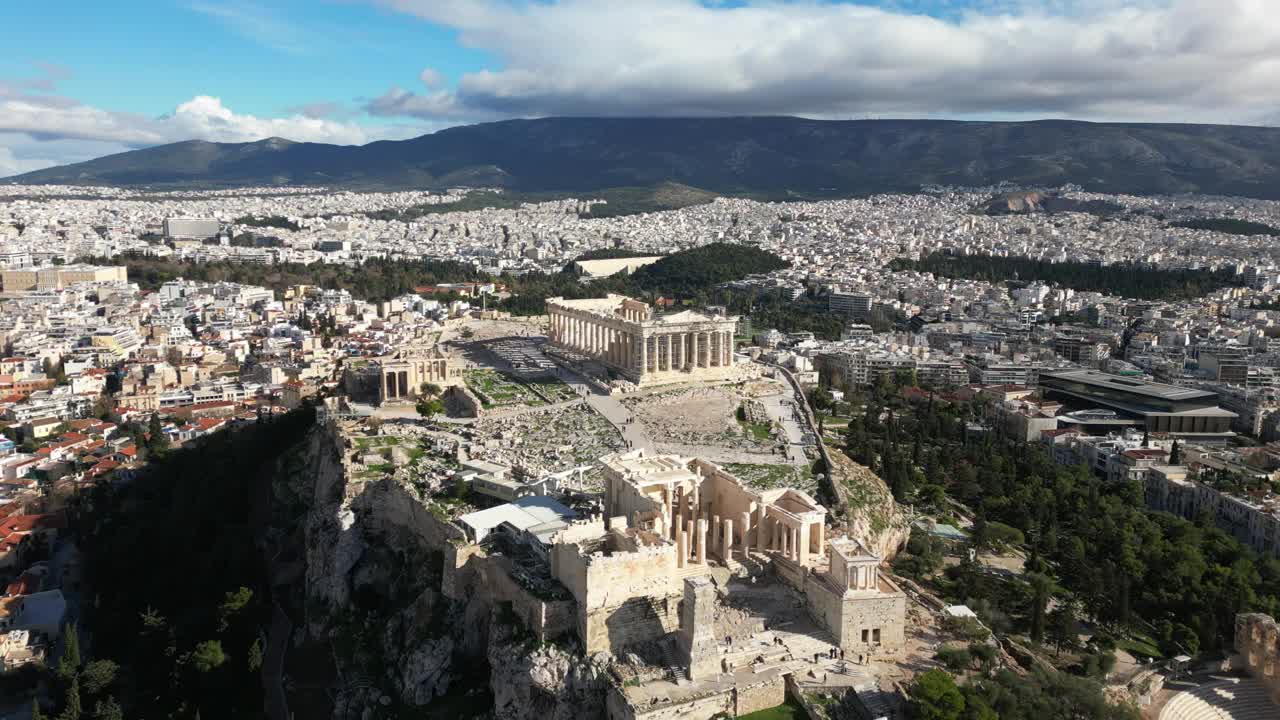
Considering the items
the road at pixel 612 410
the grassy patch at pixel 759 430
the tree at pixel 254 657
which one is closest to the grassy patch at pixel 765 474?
the road at pixel 612 410

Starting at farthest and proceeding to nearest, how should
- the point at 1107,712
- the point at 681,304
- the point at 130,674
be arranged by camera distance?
the point at 681,304 < the point at 130,674 < the point at 1107,712

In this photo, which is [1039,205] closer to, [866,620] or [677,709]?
[866,620]

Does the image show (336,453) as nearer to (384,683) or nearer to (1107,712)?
(384,683)

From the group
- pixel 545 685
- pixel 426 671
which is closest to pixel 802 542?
pixel 545 685

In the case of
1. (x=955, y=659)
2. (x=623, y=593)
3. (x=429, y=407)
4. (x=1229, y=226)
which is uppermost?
(x=1229, y=226)

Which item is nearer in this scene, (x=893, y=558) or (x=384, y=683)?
(x=384, y=683)

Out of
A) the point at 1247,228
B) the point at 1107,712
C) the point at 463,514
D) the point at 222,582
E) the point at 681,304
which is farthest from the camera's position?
the point at 1247,228

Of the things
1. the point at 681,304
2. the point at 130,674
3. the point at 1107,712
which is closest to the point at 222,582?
the point at 130,674
